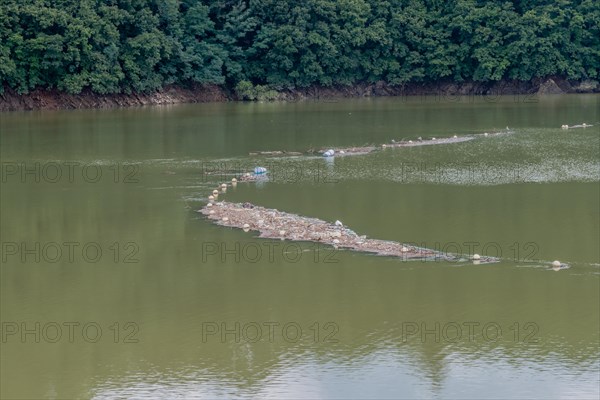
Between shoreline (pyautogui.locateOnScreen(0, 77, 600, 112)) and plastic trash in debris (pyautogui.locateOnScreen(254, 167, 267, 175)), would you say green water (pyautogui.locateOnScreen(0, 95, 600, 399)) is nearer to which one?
plastic trash in debris (pyautogui.locateOnScreen(254, 167, 267, 175))

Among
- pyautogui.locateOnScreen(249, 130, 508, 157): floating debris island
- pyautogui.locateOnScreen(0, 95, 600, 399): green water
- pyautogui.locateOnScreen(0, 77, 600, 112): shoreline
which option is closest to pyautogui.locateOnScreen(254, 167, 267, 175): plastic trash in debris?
pyautogui.locateOnScreen(0, 95, 600, 399): green water

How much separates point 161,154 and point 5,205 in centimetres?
875

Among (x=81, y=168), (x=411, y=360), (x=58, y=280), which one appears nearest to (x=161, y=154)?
(x=81, y=168)

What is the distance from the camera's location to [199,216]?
2238 centimetres

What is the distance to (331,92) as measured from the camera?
6094 cm

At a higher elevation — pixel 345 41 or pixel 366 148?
pixel 345 41

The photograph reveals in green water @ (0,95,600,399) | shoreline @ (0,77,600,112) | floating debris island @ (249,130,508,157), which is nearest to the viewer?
green water @ (0,95,600,399)

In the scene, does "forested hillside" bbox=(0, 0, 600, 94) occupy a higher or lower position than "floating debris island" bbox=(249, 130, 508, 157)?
higher

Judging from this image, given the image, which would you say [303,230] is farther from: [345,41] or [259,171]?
[345,41]

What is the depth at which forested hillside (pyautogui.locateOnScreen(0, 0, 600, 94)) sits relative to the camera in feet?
178

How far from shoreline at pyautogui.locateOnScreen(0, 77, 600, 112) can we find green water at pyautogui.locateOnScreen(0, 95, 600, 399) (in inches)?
699

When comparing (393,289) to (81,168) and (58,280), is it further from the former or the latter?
(81,168)

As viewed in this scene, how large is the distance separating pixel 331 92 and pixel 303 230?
1624 inches

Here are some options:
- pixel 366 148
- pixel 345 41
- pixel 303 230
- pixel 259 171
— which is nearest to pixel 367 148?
pixel 366 148
